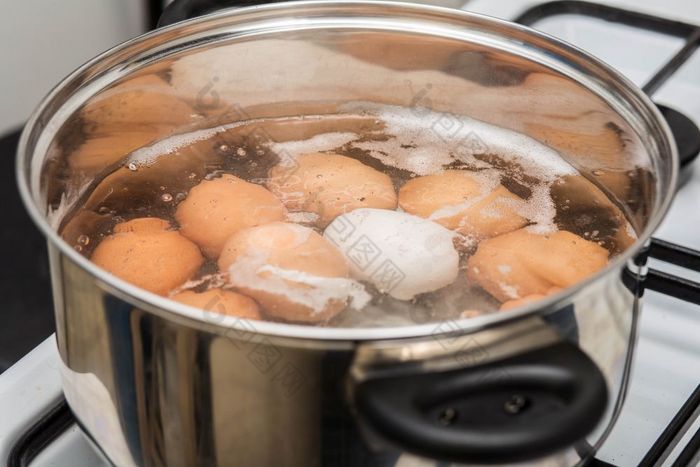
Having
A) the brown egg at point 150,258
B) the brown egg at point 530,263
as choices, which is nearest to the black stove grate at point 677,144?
the brown egg at point 530,263

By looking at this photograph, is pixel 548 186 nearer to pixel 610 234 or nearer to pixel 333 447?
pixel 610 234

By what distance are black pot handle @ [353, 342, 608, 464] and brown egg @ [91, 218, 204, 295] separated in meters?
0.19

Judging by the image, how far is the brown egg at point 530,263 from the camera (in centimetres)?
56

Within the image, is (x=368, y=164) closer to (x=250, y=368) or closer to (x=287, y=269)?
(x=287, y=269)

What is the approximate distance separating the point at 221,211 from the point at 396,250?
0.41ft

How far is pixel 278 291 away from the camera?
1.77 feet

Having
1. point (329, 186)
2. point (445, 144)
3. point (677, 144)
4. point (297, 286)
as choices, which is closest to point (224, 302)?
point (297, 286)

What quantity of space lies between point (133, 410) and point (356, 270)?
0.16m

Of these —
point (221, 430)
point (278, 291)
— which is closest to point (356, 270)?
point (278, 291)

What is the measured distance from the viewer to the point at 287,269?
553 mm

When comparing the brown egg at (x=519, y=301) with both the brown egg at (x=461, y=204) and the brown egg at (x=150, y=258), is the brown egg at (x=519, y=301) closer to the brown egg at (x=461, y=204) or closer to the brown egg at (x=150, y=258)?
the brown egg at (x=461, y=204)

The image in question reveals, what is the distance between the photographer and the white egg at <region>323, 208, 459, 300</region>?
55cm

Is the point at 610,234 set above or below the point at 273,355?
below

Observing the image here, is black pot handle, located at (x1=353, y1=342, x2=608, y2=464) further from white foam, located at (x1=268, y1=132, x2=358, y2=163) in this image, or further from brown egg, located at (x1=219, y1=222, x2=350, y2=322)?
white foam, located at (x1=268, y1=132, x2=358, y2=163)
